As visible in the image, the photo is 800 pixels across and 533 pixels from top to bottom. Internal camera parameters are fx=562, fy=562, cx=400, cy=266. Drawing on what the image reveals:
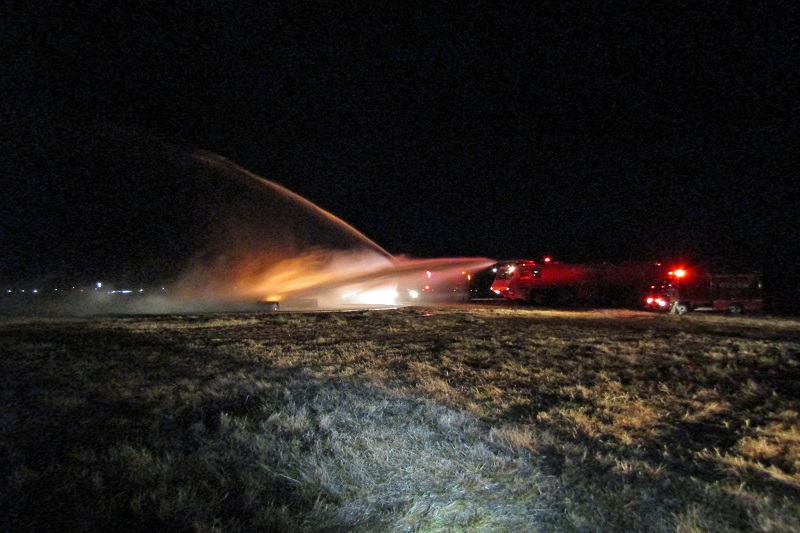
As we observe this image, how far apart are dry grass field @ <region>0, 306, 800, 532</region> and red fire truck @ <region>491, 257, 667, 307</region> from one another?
2416 centimetres

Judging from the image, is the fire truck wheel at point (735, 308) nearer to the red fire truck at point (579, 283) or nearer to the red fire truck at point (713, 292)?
the red fire truck at point (713, 292)

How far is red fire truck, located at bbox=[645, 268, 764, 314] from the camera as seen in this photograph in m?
30.3

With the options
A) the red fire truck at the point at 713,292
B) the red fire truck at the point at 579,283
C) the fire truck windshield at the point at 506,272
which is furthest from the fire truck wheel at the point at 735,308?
the fire truck windshield at the point at 506,272

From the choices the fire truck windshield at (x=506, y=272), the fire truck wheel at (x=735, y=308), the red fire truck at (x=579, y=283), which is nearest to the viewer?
the fire truck wheel at (x=735, y=308)

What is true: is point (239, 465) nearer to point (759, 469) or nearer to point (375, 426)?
point (375, 426)

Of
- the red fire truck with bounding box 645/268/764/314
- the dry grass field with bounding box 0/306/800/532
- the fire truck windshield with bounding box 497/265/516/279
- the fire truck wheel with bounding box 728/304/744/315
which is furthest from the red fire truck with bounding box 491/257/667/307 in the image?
the dry grass field with bounding box 0/306/800/532

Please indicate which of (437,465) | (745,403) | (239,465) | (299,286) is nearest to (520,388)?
(745,403)

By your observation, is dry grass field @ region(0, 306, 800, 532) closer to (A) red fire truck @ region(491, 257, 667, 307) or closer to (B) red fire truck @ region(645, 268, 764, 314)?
(B) red fire truck @ region(645, 268, 764, 314)

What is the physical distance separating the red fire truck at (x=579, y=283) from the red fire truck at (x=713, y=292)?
469 centimetres

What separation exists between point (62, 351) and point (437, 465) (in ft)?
36.1

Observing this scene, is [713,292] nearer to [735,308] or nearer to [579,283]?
[735,308]

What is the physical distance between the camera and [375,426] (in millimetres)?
6523

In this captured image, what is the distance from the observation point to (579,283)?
36656 mm

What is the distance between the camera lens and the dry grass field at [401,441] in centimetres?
428
